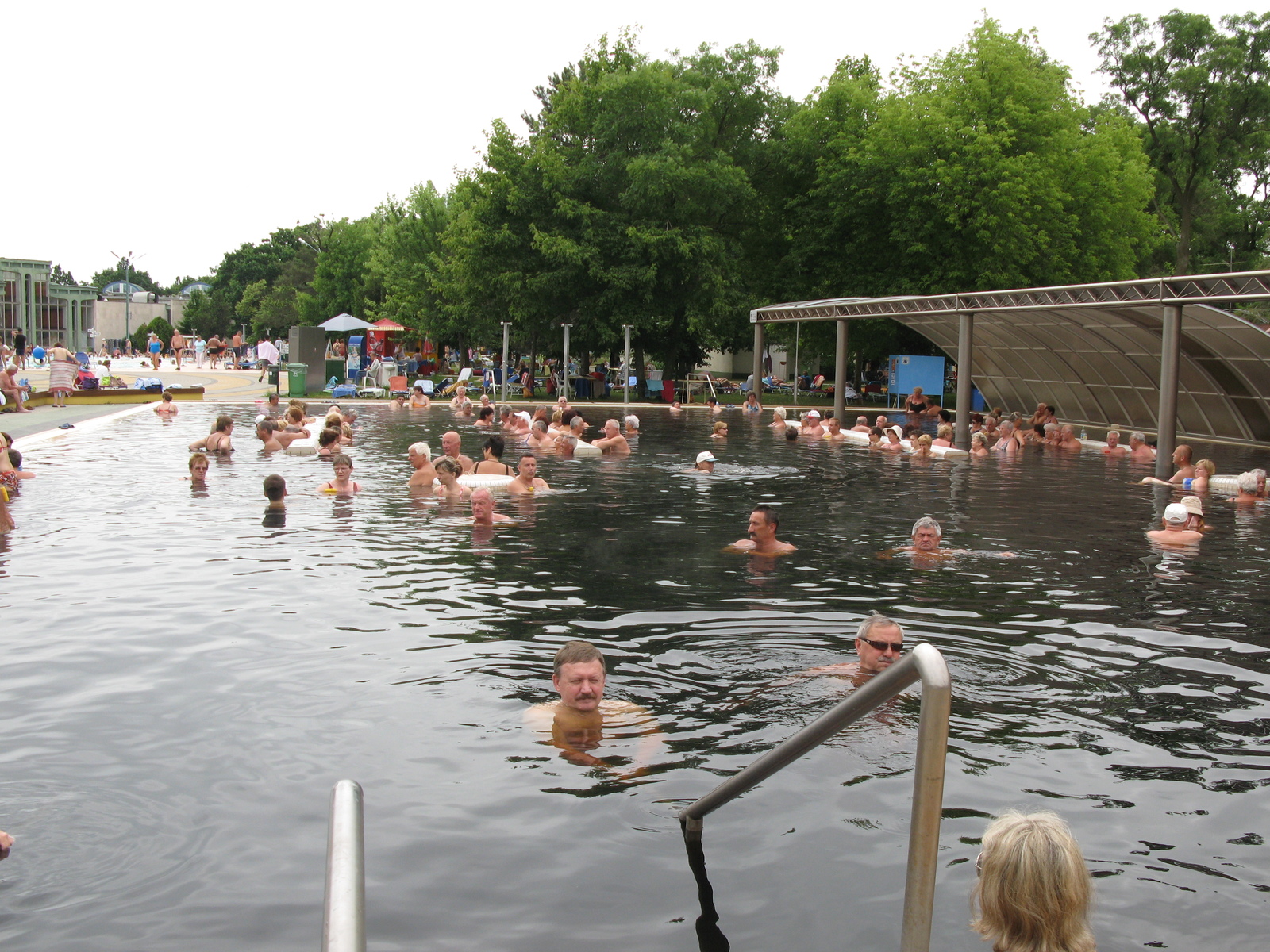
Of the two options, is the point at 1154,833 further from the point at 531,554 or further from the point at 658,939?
the point at 531,554

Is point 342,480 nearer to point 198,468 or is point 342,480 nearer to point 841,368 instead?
point 198,468

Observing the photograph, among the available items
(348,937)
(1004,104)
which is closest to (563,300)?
(1004,104)

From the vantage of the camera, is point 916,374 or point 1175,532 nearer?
point 1175,532

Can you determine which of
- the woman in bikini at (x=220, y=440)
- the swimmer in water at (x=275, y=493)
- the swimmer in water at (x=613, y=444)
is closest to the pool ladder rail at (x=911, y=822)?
the swimmer in water at (x=275, y=493)

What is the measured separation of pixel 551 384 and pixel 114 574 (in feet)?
116

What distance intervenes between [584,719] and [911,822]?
413cm

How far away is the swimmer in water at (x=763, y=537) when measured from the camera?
12344 mm

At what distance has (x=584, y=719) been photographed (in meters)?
6.79

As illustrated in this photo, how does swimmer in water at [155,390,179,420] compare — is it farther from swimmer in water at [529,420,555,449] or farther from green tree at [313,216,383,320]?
green tree at [313,216,383,320]

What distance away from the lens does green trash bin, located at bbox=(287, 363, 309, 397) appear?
40594 millimetres

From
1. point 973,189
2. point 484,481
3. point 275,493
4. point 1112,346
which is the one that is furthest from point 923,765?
point 973,189

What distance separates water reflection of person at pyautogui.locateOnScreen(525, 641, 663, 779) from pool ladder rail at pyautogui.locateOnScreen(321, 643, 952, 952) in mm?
3163

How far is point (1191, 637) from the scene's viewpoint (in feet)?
30.0

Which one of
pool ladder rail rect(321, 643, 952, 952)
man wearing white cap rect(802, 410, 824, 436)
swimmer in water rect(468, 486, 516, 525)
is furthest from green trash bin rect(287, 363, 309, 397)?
pool ladder rail rect(321, 643, 952, 952)
